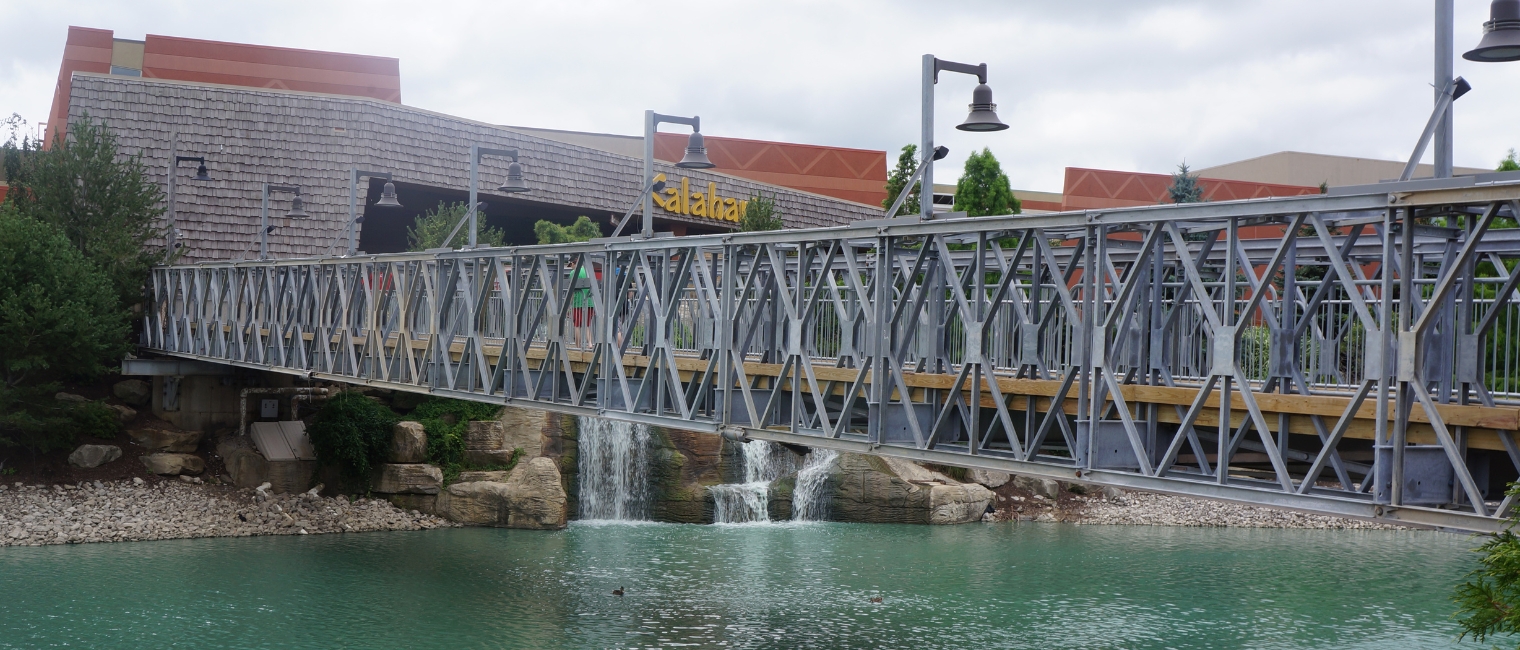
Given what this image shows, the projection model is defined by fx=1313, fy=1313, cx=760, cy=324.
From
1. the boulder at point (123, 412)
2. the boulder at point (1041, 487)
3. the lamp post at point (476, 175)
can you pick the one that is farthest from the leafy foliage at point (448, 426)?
the boulder at point (1041, 487)

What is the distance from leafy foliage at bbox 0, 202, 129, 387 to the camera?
29875 millimetres

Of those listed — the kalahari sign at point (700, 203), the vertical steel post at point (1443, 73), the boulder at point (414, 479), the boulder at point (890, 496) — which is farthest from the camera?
the kalahari sign at point (700, 203)

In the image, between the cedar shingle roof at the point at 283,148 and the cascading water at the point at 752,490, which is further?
the cedar shingle roof at the point at 283,148

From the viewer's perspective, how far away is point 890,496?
34844 millimetres

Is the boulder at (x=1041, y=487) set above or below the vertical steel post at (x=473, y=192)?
below

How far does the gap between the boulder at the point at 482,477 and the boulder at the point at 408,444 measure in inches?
47.1

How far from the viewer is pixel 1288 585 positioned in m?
27.8

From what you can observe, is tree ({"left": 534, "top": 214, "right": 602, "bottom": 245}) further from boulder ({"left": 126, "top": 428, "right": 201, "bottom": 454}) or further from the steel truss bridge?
the steel truss bridge

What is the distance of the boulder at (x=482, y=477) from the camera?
33062 millimetres

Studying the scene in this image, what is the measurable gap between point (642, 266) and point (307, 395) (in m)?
19.9

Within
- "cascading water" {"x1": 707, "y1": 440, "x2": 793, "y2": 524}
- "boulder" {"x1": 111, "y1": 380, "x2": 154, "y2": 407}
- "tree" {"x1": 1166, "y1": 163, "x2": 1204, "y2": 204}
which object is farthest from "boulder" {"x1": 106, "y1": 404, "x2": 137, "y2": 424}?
"tree" {"x1": 1166, "y1": 163, "x2": 1204, "y2": 204}

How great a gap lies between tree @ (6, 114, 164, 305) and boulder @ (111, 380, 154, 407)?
2.20 m

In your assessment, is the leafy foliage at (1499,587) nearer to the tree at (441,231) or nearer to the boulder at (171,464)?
the boulder at (171,464)

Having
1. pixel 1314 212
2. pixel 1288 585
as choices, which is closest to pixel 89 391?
pixel 1288 585
